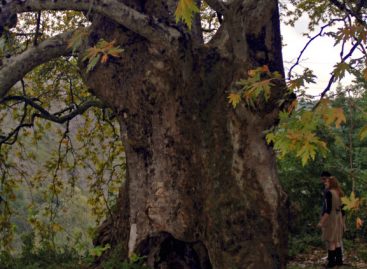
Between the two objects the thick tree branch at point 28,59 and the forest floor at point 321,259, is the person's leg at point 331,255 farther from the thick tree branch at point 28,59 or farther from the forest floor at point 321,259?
the thick tree branch at point 28,59

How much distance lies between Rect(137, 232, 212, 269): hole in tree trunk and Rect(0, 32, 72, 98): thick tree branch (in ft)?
10.5

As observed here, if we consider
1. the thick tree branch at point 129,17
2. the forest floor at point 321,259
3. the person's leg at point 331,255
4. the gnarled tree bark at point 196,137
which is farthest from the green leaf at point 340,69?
the person's leg at point 331,255

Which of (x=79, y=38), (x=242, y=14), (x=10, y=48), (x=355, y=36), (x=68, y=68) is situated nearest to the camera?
(x=355, y=36)

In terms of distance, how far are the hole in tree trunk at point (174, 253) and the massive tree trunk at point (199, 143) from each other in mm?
15

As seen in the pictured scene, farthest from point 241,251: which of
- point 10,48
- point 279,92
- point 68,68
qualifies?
point 68,68

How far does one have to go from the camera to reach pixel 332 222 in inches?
412

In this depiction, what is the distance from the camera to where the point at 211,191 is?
7.56m

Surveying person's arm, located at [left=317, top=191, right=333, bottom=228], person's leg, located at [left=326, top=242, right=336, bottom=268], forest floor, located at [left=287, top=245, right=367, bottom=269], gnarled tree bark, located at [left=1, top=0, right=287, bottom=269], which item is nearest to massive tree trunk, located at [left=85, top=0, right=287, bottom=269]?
gnarled tree bark, located at [left=1, top=0, right=287, bottom=269]

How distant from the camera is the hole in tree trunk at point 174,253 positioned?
25.8 feet

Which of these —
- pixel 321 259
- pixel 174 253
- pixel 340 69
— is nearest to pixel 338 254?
pixel 321 259

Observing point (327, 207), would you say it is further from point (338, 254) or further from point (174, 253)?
point (174, 253)

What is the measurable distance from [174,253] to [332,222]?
12.9 ft

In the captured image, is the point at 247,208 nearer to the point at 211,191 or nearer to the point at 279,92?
the point at 211,191

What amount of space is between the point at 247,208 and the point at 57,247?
236 inches
